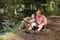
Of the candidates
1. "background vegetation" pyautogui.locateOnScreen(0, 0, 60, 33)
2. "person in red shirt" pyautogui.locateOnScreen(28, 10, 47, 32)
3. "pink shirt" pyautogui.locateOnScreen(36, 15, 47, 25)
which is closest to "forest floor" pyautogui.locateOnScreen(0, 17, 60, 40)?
"person in red shirt" pyautogui.locateOnScreen(28, 10, 47, 32)

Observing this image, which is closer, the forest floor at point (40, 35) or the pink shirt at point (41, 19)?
the forest floor at point (40, 35)

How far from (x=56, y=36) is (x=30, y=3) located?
3.85 m

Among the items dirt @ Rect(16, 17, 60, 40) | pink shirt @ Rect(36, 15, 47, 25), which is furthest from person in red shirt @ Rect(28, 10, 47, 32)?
dirt @ Rect(16, 17, 60, 40)

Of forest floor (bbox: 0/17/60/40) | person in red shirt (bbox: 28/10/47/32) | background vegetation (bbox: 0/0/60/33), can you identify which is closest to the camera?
forest floor (bbox: 0/17/60/40)

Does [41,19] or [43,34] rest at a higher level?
[41,19]

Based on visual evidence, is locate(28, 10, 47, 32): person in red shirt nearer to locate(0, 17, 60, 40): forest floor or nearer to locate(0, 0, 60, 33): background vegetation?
locate(0, 17, 60, 40): forest floor

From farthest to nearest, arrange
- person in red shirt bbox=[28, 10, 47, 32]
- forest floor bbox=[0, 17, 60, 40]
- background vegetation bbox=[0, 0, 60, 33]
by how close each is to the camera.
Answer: background vegetation bbox=[0, 0, 60, 33] < person in red shirt bbox=[28, 10, 47, 32] < forest floor bbox=[0, 17, 60, 40]

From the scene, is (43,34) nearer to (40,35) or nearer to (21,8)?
(40,35)

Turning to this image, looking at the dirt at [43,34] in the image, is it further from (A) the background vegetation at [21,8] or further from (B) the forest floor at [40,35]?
(A) the background vegetation at [21,8]

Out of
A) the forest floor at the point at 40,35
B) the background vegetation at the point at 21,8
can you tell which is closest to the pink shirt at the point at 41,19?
the forest floor at the point at 40,35

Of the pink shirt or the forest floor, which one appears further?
the pink shirt

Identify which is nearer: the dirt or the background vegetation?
the dirt

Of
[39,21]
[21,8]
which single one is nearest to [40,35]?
[39,21]

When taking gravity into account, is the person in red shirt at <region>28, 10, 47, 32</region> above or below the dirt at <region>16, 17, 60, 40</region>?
above
